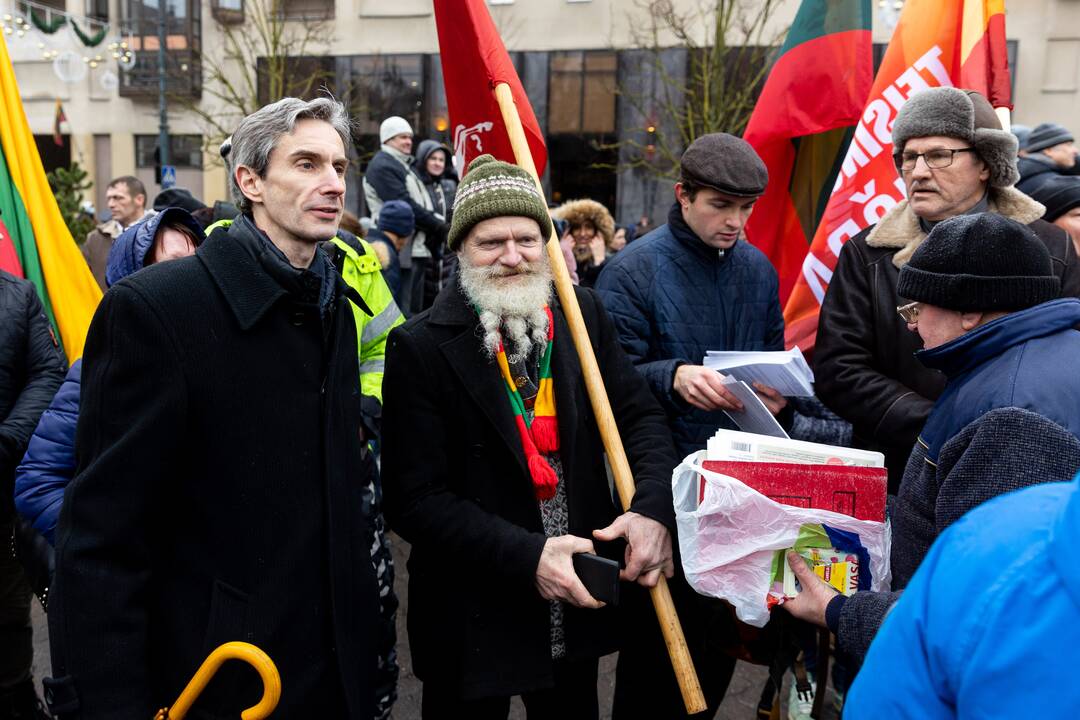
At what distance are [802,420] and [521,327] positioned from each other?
128 cm

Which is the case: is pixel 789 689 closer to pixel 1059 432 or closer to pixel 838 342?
pixel 838 342

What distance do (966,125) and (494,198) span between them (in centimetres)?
148

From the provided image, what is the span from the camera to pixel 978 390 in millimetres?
1699

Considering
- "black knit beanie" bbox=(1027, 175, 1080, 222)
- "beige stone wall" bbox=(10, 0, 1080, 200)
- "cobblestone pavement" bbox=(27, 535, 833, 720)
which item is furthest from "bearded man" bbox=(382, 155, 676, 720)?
"beige stone wall" bbox=(10, 0, 1080, 200)

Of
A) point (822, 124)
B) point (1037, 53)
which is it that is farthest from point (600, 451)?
point (1037, 53)

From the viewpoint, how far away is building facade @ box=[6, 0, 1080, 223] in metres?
19.4

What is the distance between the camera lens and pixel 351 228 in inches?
206

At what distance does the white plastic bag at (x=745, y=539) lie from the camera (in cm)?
202

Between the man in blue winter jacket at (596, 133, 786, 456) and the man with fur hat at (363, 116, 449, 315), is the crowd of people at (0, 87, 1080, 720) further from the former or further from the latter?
the man with fur hat at (363, 116, 449, 315)

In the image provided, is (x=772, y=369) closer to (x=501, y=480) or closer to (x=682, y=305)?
(x=682, y=305)

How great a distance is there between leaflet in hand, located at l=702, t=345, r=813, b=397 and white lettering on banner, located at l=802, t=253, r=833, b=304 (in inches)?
40.0

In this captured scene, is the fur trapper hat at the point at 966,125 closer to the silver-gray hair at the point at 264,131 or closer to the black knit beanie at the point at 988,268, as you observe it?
the black knit beanie at the point at 988,268

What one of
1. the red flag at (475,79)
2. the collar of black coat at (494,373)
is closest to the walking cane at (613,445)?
the collar of black coat at (494,373)

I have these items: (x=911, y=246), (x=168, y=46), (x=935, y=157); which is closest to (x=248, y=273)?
(x=911, y=246)
